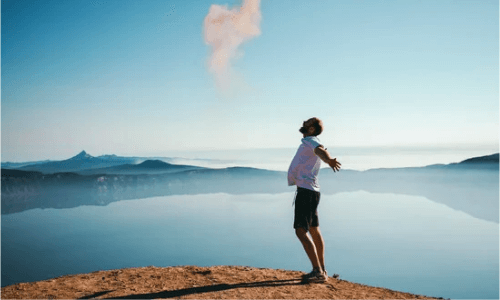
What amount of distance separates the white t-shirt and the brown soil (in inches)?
77.0

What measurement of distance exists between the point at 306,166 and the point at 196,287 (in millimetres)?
3225

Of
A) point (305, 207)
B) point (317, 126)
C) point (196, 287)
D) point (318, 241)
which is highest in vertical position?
point (317, 126)

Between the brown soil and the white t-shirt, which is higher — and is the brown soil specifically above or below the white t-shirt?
below

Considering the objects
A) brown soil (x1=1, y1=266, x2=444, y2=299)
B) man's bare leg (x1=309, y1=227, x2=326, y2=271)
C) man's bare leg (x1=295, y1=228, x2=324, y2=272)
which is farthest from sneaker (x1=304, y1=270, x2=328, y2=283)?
man's bare leg (x1=295, y1=228, x2=324, y2=272)

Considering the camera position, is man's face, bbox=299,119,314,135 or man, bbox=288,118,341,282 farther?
man's face, bbox=299,119,314,135

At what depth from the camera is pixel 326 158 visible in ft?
16.4

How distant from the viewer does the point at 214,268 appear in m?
6.98

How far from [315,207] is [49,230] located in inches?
9689

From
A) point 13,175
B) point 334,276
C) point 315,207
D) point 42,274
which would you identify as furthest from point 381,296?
point 13,175

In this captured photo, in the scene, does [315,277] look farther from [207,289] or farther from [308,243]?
[207,289]

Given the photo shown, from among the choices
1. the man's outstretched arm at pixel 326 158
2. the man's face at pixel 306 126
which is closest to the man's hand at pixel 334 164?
the man's outstretched arm at pixel 326 158

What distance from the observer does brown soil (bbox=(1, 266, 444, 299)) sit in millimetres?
5156

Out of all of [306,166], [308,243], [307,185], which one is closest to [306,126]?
[306,166]

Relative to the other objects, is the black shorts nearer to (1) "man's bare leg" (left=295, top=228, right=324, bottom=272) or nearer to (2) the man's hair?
(1) "man's bare leg" (left=295, top=228, right=324, bottom=272)
